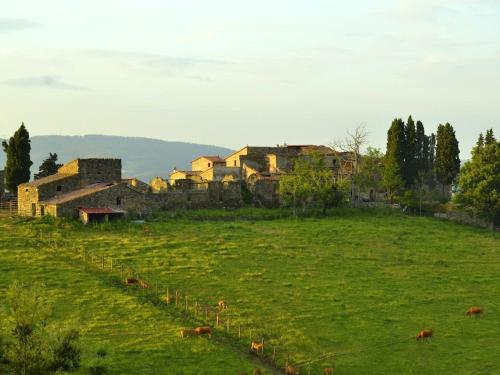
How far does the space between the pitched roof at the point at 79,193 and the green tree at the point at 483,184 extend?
43858 millimetres

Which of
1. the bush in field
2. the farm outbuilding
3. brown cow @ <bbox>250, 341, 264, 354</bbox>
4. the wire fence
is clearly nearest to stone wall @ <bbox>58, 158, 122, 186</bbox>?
the farm outbuilding

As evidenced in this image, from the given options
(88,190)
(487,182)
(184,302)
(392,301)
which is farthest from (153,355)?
(487,182)

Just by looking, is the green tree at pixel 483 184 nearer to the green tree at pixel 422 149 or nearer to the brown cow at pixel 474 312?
the green tree at pixel 422 149

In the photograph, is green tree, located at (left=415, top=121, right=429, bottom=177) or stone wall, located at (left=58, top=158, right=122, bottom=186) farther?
green tree, located at (left=415, top=121, right=429, bottom=177)

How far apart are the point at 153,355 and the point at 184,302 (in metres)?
10.1

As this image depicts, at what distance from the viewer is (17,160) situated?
85438mm

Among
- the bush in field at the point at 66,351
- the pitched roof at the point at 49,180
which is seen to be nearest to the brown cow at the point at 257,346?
the bush in field at the point at 66,351

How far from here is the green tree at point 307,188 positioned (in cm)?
8844

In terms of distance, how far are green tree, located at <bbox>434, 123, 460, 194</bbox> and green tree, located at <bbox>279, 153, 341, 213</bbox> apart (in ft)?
70.4

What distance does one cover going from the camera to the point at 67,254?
59906mm

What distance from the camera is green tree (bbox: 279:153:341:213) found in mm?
88438

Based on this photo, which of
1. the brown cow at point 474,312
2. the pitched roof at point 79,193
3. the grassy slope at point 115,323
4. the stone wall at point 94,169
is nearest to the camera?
the grassy slope at point 115,323

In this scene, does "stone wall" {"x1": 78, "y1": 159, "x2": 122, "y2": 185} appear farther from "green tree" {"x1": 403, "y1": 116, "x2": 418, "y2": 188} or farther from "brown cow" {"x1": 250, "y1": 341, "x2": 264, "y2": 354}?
"brown cow" {"x1": 250, "y1": 341, "x2": 264, "y2": 354}

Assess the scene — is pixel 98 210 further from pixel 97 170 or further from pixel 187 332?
pixel 187 332
